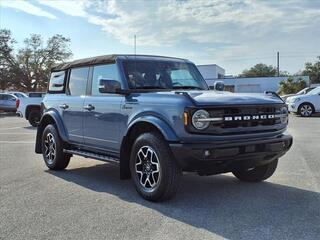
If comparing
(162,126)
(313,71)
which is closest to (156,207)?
(162,126)

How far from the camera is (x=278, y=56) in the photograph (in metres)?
86.2

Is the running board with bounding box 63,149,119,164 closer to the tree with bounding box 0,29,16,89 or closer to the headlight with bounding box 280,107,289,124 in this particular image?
the headlight with bounding box 280,107,289,124

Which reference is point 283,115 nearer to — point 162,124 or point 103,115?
point 162,124

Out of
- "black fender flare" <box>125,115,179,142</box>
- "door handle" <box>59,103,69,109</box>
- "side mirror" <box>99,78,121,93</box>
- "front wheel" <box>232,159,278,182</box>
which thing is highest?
"side mirror" <box>99,78,121,93</box>

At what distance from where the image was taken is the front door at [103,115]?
678 cm

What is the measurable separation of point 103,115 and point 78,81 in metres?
1.38

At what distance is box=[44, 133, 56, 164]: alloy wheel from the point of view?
8.55 metres

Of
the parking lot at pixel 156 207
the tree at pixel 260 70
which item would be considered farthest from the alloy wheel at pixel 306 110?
the tree at pixel 260 70

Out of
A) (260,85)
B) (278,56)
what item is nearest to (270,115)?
(260,85)

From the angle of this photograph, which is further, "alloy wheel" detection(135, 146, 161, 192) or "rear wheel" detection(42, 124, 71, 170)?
"rear wheel" detection(42, 124, 71, 170)

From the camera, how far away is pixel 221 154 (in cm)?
554

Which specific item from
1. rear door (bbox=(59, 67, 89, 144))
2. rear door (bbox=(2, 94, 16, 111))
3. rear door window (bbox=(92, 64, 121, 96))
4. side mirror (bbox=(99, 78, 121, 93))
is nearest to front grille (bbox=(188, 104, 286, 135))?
side mirror (bbox=(99, 78, 121, 93))

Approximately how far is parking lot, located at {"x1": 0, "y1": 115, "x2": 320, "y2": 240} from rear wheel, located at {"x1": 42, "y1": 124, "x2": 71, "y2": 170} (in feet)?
0.63

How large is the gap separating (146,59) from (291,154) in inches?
168
